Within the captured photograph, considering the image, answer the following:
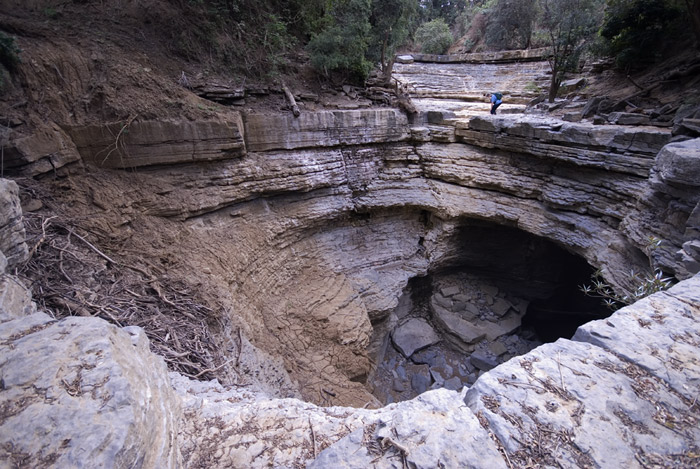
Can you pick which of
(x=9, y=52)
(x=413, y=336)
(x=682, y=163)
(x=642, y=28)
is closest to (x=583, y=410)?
(x=682, y=163)

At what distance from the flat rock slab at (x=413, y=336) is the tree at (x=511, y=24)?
14.0 meters

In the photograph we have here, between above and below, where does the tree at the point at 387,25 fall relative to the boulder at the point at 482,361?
above

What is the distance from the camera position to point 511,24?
14.9 meters

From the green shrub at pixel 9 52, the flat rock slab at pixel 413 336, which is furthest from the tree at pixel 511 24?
the green shrub at pixel 9 52

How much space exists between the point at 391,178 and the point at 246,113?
3.88 meters

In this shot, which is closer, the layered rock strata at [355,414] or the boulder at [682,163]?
the layered rock strata at [355,414]

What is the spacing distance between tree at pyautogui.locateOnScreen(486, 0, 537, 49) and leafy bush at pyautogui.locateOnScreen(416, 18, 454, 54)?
2072 mm

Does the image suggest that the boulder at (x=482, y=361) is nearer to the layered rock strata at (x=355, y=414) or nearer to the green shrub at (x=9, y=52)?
the layered rock strata at (x=355, y=414)

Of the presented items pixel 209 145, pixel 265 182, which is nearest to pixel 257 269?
pixel 265 182

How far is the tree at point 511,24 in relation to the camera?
1427 centimetres

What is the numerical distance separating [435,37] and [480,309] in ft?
47.6

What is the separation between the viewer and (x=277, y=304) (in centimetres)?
663

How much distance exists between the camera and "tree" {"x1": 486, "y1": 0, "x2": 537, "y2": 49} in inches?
562

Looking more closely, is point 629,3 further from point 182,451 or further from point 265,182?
point 182,451
